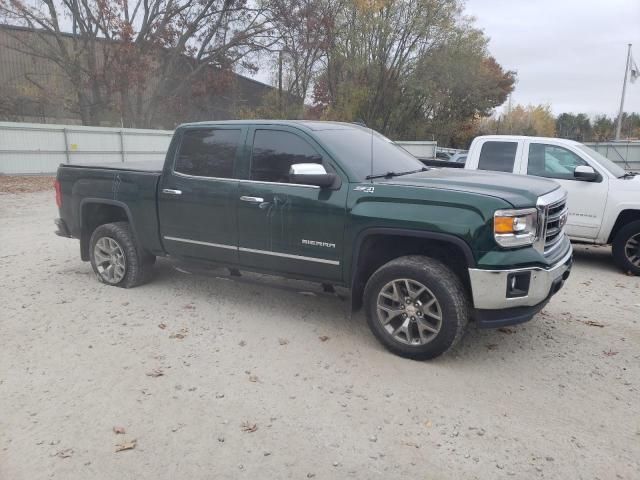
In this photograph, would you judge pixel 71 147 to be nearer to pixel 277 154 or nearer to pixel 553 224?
pixel 277 154

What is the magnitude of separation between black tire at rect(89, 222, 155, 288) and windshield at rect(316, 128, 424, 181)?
105 inches

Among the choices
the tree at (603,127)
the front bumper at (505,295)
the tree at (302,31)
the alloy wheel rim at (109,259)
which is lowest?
the alloy wheel rim at (109,259)

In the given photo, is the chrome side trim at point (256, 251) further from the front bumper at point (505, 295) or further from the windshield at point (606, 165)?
the windshield at point (606, 165)

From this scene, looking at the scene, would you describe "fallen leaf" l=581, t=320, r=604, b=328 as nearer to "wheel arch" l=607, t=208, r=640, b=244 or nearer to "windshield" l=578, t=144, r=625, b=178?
"wheel arch" l=607, t=208, r=640, b=244

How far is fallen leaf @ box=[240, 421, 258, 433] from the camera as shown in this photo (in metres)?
3.30

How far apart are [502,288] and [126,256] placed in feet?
13.7

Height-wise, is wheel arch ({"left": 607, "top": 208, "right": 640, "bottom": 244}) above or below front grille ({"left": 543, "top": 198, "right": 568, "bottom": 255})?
below

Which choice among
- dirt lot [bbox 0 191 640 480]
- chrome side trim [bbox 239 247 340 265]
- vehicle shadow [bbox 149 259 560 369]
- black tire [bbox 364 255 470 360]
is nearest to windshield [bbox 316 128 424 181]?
chrome side trim [bbox 239 247 340 265]

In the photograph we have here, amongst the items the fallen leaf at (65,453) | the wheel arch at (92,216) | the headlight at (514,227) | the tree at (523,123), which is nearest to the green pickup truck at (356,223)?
the headlight at (514,227)

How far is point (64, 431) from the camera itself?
3.28 metres

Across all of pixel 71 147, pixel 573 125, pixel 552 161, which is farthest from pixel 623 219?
pixel 573 125

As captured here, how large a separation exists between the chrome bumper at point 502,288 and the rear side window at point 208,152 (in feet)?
8.57

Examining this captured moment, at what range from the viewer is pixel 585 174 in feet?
23.5

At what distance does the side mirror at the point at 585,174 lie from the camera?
716 centimetres
